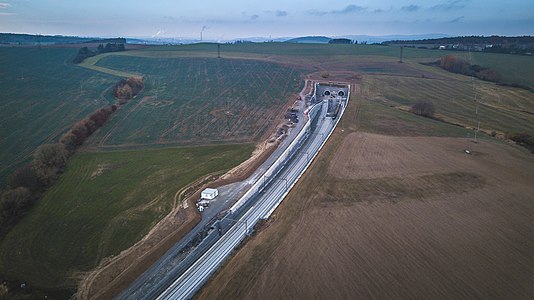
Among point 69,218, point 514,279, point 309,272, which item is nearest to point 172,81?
point 69,218

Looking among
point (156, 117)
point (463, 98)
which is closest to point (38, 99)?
point (156, 117)

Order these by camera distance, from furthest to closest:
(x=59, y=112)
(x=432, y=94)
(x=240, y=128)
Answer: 1. (x=432, y=94)
2. (x=59, y=112)
3. (x=240, y=128)

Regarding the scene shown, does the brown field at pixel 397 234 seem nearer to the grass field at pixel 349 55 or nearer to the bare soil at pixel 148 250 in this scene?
the bare soil at pixel 148 250

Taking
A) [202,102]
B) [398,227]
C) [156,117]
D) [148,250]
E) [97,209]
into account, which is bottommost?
[148,250]

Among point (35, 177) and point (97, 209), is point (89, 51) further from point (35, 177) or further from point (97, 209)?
point (97, 209)

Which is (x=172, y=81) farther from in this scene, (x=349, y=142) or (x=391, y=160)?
(x=391, y=160)

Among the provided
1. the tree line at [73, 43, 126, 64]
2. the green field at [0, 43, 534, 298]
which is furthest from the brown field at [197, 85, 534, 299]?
the tree line at [73, 43, 126, 64]

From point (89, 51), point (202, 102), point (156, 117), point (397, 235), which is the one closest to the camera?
point (397, 235)

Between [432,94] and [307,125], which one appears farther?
[432,94]
